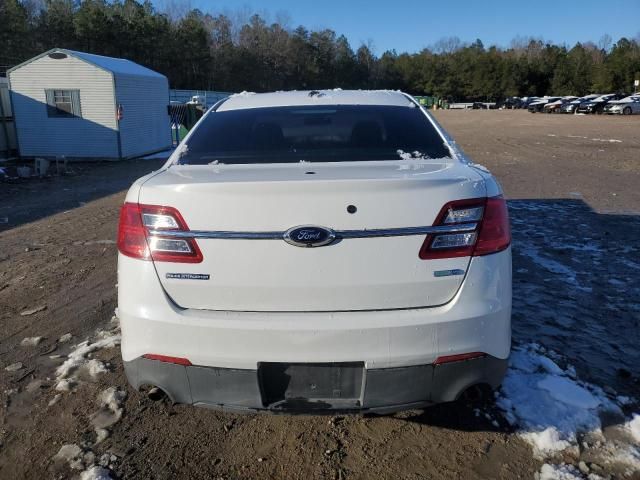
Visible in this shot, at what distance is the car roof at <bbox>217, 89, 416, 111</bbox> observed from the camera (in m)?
3.61

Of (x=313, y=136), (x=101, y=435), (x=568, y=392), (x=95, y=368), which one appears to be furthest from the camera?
(x=95, y=368)

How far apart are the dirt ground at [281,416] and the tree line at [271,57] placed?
45454mm

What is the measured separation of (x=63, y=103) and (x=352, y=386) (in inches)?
717

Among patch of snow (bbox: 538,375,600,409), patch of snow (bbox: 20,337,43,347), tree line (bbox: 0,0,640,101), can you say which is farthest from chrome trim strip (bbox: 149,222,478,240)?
tree line (bbox: 0,0,640,101)

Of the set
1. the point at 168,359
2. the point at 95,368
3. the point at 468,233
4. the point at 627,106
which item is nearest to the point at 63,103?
the point at 95,368

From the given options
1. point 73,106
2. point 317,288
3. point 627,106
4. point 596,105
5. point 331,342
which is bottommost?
point 331,342

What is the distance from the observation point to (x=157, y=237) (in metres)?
2.30

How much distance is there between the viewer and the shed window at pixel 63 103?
17438 mm

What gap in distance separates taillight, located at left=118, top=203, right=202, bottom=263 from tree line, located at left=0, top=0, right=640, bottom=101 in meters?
48.6

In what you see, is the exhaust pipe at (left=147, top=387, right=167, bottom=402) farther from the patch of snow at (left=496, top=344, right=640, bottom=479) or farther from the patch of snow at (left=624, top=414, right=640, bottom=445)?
the patch of snow at (left=624, top=414, right=640, bottom=445)

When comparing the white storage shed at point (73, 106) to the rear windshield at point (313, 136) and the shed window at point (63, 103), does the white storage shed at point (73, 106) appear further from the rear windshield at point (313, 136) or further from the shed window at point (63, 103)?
the rear windshield at point (313, 136)

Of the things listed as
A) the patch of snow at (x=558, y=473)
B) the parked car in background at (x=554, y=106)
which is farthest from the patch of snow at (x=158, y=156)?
the parked car in background at (x=554, y=106)

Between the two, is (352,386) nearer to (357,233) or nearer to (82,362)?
(357,233)

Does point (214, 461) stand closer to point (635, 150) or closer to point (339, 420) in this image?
point (339, 420)
